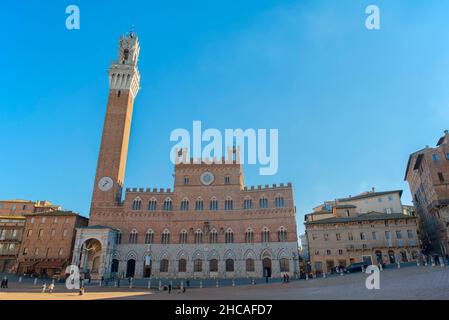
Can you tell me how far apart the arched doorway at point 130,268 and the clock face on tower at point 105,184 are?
11.8m

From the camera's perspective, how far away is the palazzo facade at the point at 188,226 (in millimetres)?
39688

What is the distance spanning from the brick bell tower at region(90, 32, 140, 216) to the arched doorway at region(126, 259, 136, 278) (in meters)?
9.17

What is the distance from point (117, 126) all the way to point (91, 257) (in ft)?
70.2

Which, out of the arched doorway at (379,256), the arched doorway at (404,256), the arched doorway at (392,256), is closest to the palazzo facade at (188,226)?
the arched doorway at (379,256)

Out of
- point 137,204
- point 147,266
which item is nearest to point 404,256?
point 147,266

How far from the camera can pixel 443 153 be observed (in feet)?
132

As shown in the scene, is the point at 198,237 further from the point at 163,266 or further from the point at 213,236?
the point at 163,266

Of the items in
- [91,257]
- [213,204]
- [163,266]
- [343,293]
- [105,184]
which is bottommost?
[343,293]

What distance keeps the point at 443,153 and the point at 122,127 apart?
50.3m

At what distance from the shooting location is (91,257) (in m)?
40.3

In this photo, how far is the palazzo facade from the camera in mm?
39688

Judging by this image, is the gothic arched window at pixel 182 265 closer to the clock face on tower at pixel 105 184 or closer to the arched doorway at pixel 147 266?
the arched doorway at pixel 147 266
